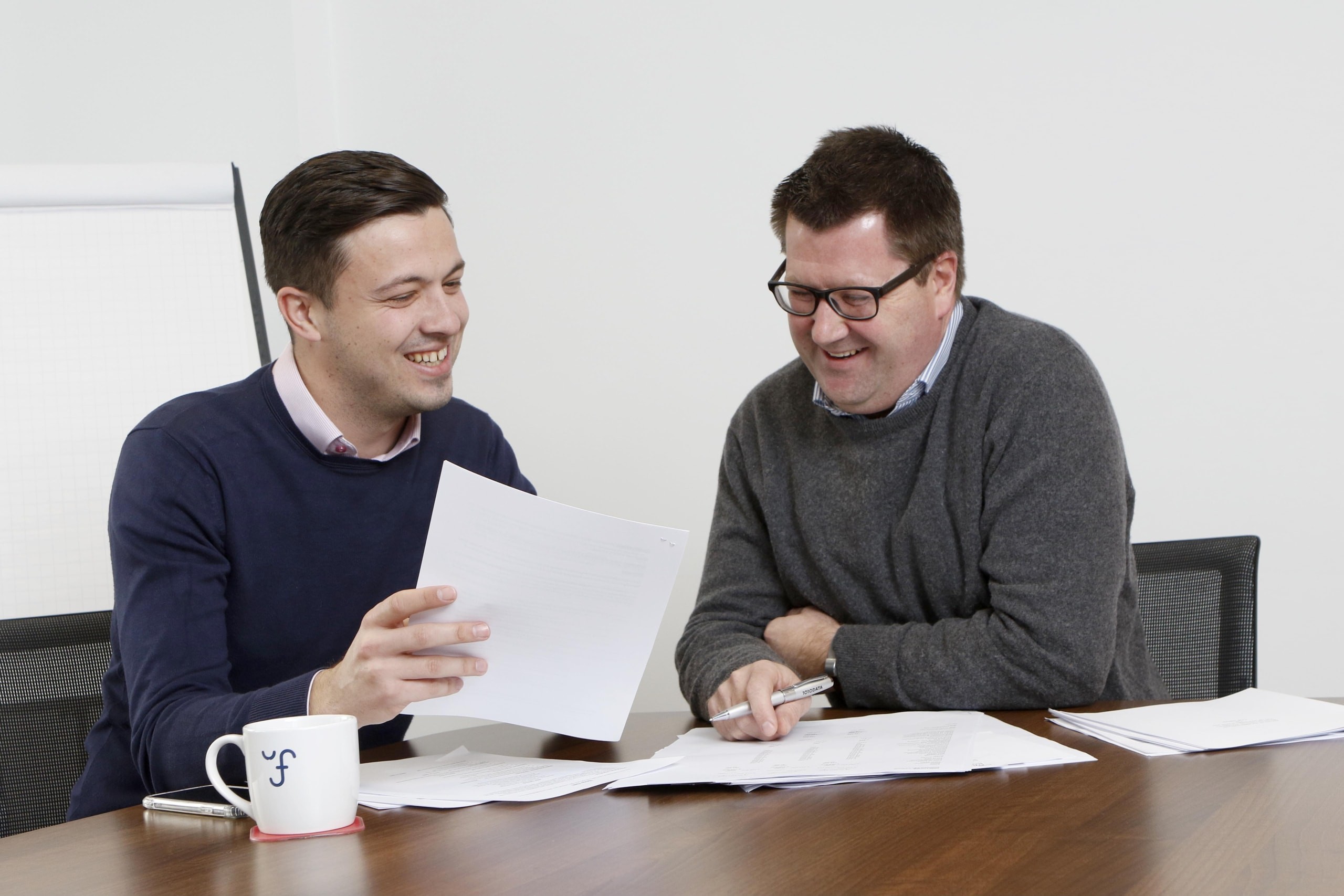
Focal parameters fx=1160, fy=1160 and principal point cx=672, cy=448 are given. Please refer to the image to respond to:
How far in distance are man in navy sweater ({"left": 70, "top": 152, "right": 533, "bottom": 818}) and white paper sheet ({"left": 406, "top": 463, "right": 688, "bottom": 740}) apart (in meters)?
0.31

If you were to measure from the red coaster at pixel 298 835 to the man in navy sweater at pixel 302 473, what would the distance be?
1.29 feet

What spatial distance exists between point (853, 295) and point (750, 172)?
3.90ft

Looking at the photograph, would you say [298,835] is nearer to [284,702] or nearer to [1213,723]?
[284,702]

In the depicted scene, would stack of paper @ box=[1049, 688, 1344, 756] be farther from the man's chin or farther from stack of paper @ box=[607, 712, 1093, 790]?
the man's chin

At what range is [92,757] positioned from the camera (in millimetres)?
1503

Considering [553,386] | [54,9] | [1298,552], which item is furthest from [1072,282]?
[54,9]

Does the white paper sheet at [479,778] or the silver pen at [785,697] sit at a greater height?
the silver pen at [785,697]

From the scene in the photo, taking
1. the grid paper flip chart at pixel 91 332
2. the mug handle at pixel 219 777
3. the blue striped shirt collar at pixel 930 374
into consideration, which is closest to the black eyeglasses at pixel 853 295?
the blue striped shirt collar at pixel 930 374

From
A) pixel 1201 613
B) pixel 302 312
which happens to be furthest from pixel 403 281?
pixel 1201 613

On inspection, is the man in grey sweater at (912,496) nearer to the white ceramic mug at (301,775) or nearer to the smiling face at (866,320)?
the smiling face at (866,320)

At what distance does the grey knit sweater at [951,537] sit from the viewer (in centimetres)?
141

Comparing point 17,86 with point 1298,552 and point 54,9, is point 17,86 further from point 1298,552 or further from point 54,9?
point 1298,552

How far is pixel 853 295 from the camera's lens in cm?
159

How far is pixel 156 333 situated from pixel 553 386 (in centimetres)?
93
